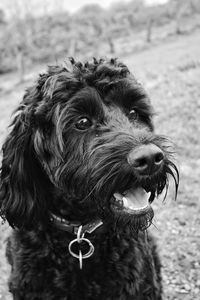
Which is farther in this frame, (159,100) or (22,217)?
(159,100)

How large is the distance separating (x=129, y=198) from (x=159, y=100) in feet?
29.3

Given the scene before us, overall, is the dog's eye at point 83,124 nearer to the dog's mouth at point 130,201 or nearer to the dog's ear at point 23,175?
the dog's ear at point 23,175

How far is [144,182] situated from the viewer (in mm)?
2887

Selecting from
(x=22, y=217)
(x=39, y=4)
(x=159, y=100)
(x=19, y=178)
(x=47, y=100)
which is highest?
(x=39, y=4)

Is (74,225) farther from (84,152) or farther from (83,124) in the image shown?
(83,124)

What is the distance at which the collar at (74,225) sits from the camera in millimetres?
3457

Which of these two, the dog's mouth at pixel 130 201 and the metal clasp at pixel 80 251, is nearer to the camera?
the dog's mouth at pixel 130 201

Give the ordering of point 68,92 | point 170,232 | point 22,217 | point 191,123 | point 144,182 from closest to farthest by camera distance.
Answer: point 144,182
point 68,92
point 22,217
point 170,232
point 191,123

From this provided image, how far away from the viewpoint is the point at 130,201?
10.0ft

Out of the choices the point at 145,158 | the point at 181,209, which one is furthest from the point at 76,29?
the point at 145,158

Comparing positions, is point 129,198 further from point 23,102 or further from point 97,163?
point 23,102

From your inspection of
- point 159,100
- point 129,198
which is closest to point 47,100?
point 129,198

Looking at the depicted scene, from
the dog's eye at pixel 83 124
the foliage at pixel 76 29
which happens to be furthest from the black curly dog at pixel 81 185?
the foliage at pixel 76 29

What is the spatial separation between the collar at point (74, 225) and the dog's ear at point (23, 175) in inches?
5.0
